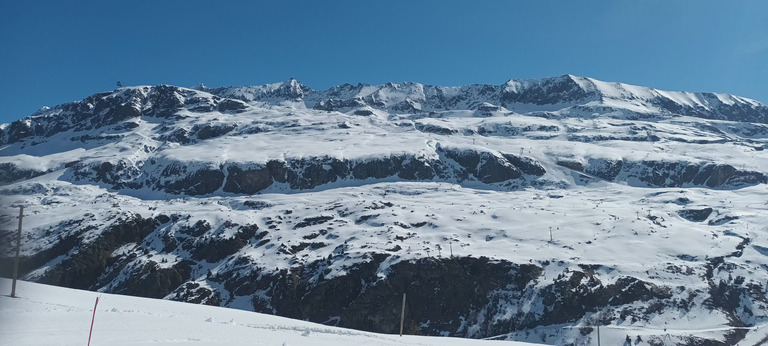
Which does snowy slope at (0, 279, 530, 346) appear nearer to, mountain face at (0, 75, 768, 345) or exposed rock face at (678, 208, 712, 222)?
mountain face at (0, 75, 768, 345)

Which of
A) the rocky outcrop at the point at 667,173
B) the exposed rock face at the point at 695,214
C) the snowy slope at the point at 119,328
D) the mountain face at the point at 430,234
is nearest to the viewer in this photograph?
the snowy slope at the point at 119,328

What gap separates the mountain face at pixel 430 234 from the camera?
246 ft

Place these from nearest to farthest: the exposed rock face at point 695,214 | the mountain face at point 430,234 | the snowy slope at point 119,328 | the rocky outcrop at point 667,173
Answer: the snowy slope at point 119,328 → the mountain face at point 430,234 → the exposed rock face at point 695,214 → the rocky outcrop at point 667,173

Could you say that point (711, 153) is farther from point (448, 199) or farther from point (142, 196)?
point (142, 196)

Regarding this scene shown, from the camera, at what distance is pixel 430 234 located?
321 feet

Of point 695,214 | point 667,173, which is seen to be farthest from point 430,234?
point 667,173

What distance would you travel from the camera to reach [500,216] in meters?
108

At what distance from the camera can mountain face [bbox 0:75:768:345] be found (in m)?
74.9

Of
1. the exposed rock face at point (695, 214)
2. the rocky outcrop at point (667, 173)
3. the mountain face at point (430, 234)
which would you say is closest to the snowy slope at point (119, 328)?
the mountain face at point (430, 234)

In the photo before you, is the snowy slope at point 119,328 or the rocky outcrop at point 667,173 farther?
the rocky outcrop at point 667,173

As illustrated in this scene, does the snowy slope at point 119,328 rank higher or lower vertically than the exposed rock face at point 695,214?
lower

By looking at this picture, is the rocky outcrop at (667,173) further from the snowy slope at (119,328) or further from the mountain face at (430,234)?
the snowy slope at (119,328)

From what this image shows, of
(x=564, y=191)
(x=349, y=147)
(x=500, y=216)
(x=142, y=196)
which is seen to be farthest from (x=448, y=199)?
(x=142, y=196)

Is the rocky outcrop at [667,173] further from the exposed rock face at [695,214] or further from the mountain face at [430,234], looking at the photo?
the exposed rock face at [695,214]
